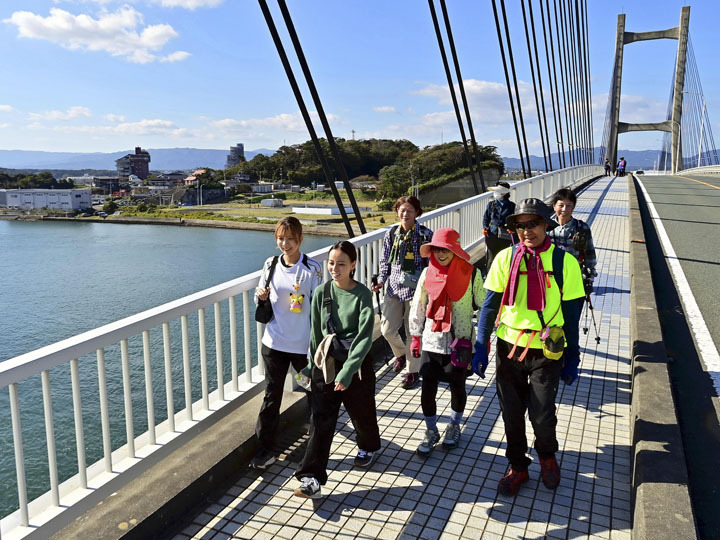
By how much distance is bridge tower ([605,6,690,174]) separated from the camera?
65.9 metres

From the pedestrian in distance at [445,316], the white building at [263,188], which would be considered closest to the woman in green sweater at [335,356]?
the pedestrian in distance at [445,316]

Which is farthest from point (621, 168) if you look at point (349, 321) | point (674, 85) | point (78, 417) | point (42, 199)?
point (42, 199)

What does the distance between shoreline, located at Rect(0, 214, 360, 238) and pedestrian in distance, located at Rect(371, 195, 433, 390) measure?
3683 inches

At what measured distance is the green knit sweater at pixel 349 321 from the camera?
323 cm

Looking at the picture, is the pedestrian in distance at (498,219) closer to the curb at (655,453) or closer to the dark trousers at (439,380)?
the curb at (655,453)

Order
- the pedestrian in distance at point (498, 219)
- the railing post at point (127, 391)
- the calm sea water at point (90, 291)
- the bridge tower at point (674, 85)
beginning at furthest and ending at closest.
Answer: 1. the bridge tower at point (674, 85)
2. the calm sea water at point (90, 291)
3. the pedestrian in distance at point (498, 219)
4. the railing post at point (127, 391)

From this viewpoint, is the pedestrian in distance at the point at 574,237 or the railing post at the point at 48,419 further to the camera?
the pedestrian in distance at the point at 574,237

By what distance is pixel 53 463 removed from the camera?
2.57 m

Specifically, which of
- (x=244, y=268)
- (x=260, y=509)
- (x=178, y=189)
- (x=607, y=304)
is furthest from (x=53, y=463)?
(x=178, y=189)

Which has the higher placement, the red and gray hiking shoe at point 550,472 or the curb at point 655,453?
the curb at point 655,453

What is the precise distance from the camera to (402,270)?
4.65 metres

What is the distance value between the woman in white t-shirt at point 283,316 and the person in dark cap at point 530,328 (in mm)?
984

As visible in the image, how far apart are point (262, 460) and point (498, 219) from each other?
12.7ft

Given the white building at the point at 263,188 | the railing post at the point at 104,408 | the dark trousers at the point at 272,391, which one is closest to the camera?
the railing post at the point at 104,408
